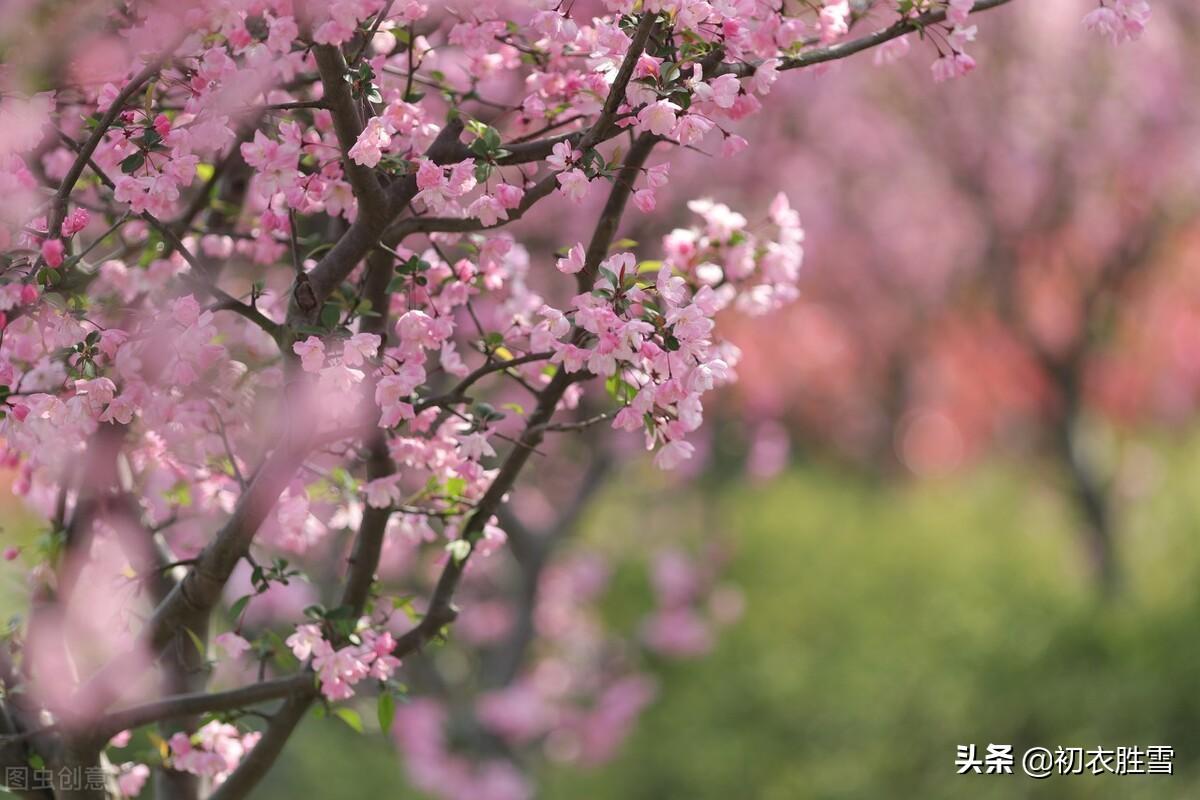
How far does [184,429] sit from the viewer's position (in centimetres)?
270

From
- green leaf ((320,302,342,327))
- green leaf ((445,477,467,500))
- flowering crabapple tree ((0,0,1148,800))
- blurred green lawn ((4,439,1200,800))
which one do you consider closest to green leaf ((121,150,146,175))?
flowering crabapple tree ((0,0,1148,800))

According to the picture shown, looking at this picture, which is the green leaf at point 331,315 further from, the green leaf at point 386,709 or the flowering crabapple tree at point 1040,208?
the flowering crabapple tree at point 1040,208

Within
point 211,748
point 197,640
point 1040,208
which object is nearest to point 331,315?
point 197,640

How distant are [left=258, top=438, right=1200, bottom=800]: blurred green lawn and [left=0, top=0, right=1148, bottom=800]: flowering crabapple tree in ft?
17.4

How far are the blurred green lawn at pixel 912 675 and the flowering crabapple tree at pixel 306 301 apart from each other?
528cm

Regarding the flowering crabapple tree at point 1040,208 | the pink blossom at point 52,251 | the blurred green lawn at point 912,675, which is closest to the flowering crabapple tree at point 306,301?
the pink blossom at point 52,251

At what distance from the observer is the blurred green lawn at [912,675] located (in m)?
7.53

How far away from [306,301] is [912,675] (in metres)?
6.91

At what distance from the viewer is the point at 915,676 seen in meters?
8.50

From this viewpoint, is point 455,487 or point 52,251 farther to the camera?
point 455,487

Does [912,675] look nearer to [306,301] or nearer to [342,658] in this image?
[342,658]

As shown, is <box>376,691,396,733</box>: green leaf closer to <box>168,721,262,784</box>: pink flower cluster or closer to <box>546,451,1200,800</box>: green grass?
<box>168,721,262,784</box>: pink flower cluster

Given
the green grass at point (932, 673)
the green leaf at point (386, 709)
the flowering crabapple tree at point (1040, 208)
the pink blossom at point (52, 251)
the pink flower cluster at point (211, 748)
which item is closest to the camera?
the pink blossom at point (52, 251)

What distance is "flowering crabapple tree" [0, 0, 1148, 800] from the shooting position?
2262 millimetres
